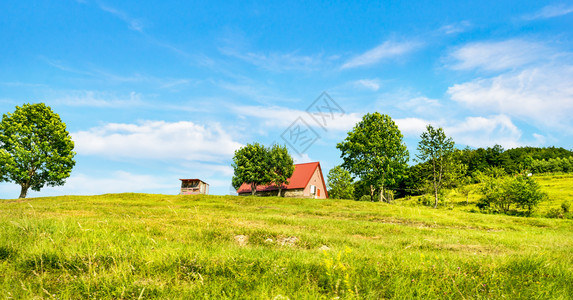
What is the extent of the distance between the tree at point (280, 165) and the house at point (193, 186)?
1536 centimetres

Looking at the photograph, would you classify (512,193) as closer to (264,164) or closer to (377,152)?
(377,152)

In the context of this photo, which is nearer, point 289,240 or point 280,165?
point 289,240

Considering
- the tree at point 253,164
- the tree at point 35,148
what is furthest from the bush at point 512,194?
the tree at point 35,148

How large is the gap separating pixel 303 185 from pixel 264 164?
8.50 meters

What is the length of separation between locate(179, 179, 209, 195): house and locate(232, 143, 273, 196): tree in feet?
27.9

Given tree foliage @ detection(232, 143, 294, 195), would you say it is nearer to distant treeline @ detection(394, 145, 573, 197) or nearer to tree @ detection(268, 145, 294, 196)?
tree @ detection(268, 145, 294, 196)

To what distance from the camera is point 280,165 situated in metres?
55.1

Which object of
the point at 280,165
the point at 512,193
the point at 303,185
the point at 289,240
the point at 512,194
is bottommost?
the point at 289,240

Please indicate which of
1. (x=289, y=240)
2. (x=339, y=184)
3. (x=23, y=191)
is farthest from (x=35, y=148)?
(x=339, y=184)

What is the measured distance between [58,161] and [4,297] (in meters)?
47.1

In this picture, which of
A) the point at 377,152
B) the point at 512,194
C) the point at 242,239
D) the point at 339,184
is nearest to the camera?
the point at 242,239

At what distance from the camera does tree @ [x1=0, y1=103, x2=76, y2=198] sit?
127ft

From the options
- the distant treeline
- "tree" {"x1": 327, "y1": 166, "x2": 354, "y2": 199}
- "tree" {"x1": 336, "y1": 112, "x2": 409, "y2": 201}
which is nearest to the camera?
"tree" {"x1": 336, "y1": 112, "x2": 409, "y2": 201}

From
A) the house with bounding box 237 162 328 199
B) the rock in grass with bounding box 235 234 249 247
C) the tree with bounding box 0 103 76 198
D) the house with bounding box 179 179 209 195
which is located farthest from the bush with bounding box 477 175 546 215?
the tree with bounding box 0 103 76 198
